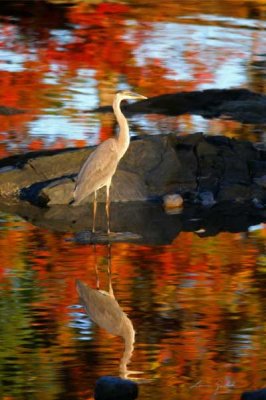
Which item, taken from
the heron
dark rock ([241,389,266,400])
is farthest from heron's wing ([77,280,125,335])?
the heron

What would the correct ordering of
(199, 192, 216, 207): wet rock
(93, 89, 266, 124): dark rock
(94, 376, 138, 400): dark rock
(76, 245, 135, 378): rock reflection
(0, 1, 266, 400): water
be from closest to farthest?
(94, 376, 138, 400): dark rock
(0, 1, 266, 400): water
(76, 245, 135, 378): rock reflection
(199, 192, 216, 207): wet rock
(93, 89, 266, 124): dark rock

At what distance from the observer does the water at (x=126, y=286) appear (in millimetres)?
9125

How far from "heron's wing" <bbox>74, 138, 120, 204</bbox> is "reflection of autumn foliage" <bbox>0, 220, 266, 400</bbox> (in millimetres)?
463

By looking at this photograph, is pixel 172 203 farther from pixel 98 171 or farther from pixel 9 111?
pixel 9 111

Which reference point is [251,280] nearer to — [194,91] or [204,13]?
[194,91]

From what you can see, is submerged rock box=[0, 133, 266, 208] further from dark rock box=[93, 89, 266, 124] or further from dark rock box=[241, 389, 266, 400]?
dark rock box=[241, 389, 266, 400]

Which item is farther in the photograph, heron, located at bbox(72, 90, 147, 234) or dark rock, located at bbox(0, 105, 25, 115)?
dark rock, located at bbox(0, 105, 25, 115)

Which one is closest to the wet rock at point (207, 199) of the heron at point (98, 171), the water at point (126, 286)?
the water at point (126, 286)

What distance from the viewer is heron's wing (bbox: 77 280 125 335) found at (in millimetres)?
10328

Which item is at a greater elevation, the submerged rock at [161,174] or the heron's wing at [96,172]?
the heron's wing at [96,172]

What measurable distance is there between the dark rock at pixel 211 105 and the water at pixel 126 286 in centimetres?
42

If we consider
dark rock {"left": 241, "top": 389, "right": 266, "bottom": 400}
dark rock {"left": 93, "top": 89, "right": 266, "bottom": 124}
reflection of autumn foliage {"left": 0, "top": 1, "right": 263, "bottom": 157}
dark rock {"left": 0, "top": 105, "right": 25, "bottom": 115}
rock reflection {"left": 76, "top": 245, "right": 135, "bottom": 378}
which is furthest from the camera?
reflection of autumn foliage {"left": 0, "top": 1, "right": 263, "bottom": 157}

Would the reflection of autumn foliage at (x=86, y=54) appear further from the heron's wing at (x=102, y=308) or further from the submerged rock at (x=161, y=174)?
the heron's wing at (x=102, y=308)

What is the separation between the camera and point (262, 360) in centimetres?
944
